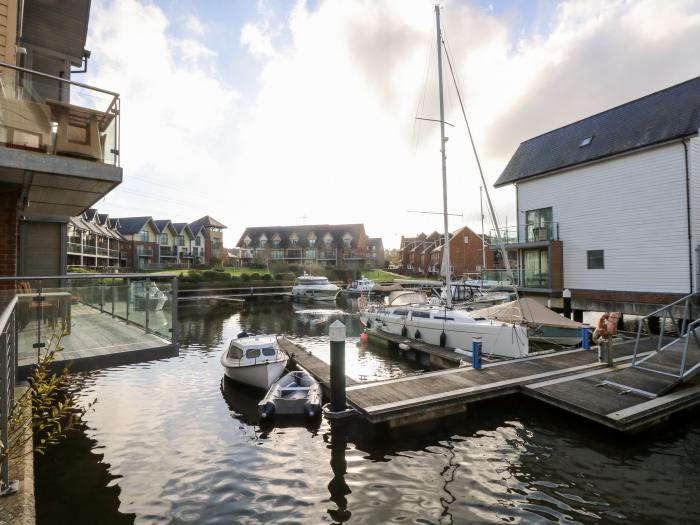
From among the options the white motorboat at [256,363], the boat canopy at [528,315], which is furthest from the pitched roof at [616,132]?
the white motorboat at [256,363]

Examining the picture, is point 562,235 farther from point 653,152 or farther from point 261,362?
point 261,362

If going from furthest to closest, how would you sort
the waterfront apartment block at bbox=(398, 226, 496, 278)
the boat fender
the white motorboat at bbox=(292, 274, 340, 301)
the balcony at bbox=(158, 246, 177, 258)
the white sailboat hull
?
the balcony at bbox=(158, 246, 177, 258) → the waterfront apartment block at bbox=(398, 226, 496, 278) → the white motorboat at bbox=(292, 274, 340, 301) → the white sailboat hull → the boat fender

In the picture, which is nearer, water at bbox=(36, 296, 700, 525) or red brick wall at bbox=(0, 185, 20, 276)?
water at bbox=(36, 296, 700, 525)

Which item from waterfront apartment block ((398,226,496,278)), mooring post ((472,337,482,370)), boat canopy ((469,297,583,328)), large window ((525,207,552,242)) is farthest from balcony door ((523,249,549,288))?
waterfront apartment block ((398,226,496,278))

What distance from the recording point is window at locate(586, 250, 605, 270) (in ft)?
75.0

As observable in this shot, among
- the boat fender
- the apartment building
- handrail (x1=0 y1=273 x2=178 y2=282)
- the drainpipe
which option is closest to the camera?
handrail (x1=0 y1=273 x2=178 y2=282)

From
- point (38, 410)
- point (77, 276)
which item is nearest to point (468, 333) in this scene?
point (77, 276)

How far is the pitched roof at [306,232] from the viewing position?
285 feet

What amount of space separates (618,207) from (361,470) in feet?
71.2

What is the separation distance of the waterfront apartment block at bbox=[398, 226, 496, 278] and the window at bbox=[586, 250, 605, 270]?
3192 cm

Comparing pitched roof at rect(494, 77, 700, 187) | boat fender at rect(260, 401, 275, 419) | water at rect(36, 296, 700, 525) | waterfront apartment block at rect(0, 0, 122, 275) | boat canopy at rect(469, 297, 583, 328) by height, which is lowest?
water at rect(36, 296, 700, 525)

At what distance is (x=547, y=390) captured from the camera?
36.7 feet

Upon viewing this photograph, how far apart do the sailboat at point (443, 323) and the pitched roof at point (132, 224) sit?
63575mm

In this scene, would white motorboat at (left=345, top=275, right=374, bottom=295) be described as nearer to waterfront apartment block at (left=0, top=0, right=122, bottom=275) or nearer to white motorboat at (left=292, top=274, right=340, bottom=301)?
white motorboat at (left=292, top=274, right=340, bottom=301)
